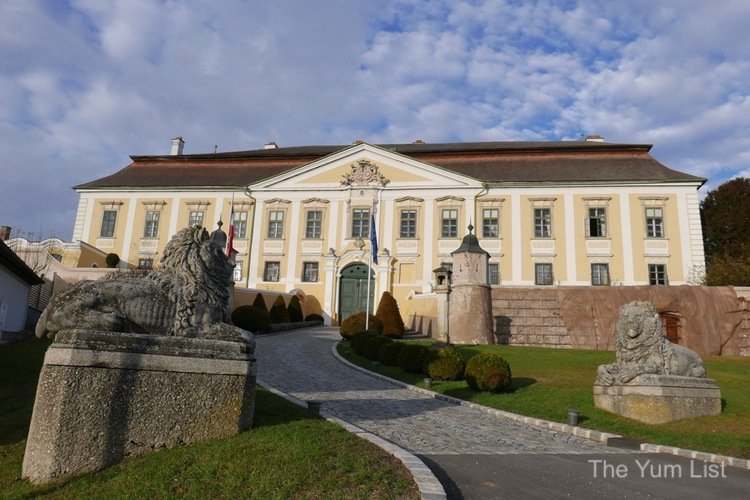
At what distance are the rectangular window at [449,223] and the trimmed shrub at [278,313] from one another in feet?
40.0

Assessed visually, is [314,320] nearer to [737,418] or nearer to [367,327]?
[367,327]

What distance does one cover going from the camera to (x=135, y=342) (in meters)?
5.66

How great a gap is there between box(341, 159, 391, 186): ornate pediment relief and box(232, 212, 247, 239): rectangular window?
7.86 meters

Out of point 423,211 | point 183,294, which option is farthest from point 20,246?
point 183,294

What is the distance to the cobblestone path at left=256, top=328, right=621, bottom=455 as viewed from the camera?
783 centimetres

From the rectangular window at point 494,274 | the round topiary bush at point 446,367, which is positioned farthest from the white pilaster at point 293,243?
the round topiary bush at point 446,367

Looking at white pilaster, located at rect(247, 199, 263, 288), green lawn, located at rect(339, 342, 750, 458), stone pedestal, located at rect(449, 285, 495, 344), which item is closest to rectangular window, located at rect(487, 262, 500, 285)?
stone pedestal, located at rect(449, 285, 495, 344)

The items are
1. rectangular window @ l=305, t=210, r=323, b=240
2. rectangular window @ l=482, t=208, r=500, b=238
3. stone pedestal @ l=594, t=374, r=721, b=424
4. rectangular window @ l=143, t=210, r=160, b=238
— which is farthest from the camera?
rectangular window @ l=143, t=210, r=160, b=238

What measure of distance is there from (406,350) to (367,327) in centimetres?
721

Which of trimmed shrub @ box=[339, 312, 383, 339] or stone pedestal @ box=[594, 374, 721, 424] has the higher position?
trimmed shrub @ box=[339, 312, 383, 339]

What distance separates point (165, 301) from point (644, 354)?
9.04 m

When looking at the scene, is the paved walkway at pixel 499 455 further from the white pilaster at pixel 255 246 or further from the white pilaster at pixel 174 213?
the white pilaster at pixel 174 213

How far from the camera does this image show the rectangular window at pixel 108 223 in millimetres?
39344

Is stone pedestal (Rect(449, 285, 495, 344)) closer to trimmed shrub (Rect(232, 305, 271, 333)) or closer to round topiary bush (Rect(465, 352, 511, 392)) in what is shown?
round topiary bush (Rect(465, 352, 511, 392))
